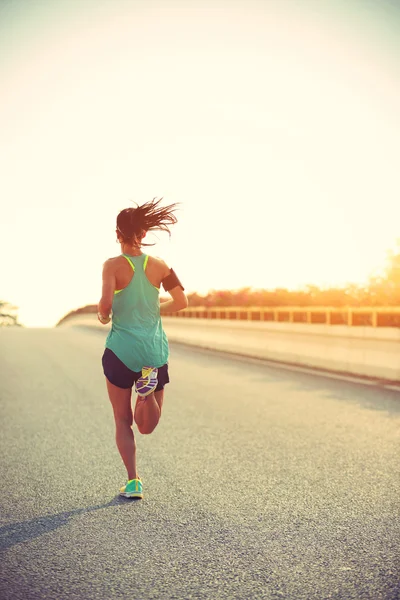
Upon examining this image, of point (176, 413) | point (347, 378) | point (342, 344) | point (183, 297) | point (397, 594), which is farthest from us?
point (342, 344)

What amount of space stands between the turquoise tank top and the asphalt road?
40.8 inches

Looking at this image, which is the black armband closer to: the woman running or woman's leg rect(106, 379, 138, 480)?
the woman running

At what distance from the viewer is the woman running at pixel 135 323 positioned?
5.11 metres

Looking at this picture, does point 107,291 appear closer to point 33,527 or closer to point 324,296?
point 33,527

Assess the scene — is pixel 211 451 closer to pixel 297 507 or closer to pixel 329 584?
pixel 297 507

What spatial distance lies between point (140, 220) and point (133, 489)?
1.92m

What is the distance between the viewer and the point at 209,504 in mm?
5184

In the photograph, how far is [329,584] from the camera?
366cm

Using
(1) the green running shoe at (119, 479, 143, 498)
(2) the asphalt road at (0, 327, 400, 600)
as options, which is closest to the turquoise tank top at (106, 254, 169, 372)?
(1) the green running shoe at (119, 479, 143, 498)

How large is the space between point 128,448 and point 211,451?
194 centimetres

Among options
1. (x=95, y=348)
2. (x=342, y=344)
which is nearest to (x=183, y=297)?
(x=342, y=344)

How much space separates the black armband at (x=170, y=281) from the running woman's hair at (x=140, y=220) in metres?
0.29

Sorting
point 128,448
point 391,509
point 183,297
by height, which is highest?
point 183,297

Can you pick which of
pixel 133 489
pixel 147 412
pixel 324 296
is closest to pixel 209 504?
pixel 133 489
